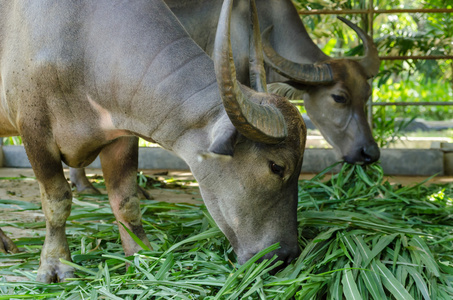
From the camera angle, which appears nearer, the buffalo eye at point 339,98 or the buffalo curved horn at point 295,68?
the buffalo curved horn at point 295,68

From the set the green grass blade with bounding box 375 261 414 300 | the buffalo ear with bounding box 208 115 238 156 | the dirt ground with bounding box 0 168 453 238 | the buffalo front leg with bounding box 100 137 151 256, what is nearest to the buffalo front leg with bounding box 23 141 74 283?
the buffalo front leg with bounding box 100 137 151 256

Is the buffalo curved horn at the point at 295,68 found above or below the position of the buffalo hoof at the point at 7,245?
above

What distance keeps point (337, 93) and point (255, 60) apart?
223 cm

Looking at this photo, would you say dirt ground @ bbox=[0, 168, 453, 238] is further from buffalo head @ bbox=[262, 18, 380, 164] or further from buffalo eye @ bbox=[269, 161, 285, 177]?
buffalo eye @ bbox=[269, 161, 285, 177]

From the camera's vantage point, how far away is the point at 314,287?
225 cm

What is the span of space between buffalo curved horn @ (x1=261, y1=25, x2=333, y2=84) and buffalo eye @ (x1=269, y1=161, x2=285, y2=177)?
2320 mm

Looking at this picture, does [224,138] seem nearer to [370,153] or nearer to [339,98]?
[370,153]

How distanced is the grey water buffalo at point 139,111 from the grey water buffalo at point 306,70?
180cm

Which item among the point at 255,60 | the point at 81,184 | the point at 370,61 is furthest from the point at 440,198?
the point at 81,184

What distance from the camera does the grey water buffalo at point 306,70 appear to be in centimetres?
459

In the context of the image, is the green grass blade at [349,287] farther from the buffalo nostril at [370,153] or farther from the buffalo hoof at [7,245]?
the buffalo nostril at [370,153]

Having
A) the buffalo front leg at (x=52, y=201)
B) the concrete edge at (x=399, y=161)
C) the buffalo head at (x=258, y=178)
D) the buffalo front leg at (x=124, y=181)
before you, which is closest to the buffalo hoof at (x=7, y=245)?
the buffalo front leg at (x=52, y=201)

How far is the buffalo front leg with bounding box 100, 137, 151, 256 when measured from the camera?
9.83ft

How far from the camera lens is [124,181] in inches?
119
